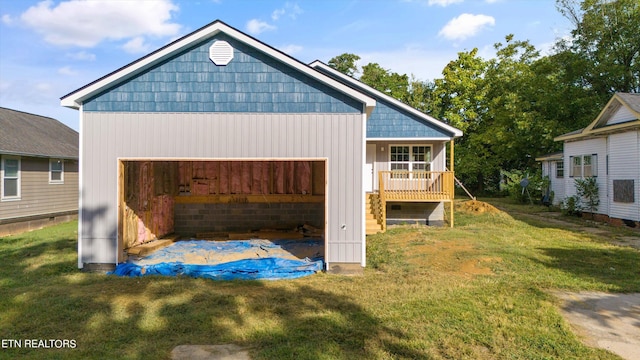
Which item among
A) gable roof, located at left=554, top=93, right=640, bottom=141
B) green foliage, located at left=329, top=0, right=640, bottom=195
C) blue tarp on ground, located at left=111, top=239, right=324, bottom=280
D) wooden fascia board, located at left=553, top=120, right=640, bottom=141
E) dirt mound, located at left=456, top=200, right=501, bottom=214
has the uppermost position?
green foliage, located at left=329, top=0, right=640, bottom=195

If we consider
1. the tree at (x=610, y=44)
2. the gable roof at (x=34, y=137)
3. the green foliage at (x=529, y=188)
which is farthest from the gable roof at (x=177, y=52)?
the tree at (x=610, y=44)

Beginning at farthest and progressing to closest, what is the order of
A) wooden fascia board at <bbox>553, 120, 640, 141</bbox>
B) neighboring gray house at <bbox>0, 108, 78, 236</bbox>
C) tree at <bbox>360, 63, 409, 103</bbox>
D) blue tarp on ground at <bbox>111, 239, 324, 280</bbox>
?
tree at <bbox>360, 63, 409, 103</bbox> < neighboring gray house at <bbox>0, 108, 78, 236</bbox> < wooden fascia board at <bbox>553, 120, 640, 141</bbox> < blue tarp on ground at <bbox>111, 239, 324, 280</bbox>

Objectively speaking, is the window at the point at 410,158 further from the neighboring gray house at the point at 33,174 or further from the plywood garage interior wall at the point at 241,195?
the neighboring gray house at the point at 33,174

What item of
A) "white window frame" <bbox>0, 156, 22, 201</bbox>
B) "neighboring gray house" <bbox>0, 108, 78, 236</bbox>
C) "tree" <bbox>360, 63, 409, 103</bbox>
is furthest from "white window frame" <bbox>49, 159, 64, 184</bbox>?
"tree" <bbox>360, 63, 409, 103</bbox>

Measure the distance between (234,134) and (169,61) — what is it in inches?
85.9

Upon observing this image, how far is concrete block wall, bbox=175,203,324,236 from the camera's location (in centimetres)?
1345

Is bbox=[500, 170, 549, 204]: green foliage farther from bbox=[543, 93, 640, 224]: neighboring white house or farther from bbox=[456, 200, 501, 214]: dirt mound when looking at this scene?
bbox=[456, 200, 501, 214]: dirt mound

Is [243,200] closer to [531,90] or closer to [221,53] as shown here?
[221,53]

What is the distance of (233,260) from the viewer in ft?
30.6

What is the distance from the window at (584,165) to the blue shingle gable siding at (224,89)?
1375cm

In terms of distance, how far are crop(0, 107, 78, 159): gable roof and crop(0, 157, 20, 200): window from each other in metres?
0.57

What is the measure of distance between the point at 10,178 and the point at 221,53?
11.3 m

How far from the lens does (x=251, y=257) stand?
9.65 m

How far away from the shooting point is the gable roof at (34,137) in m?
14.2
